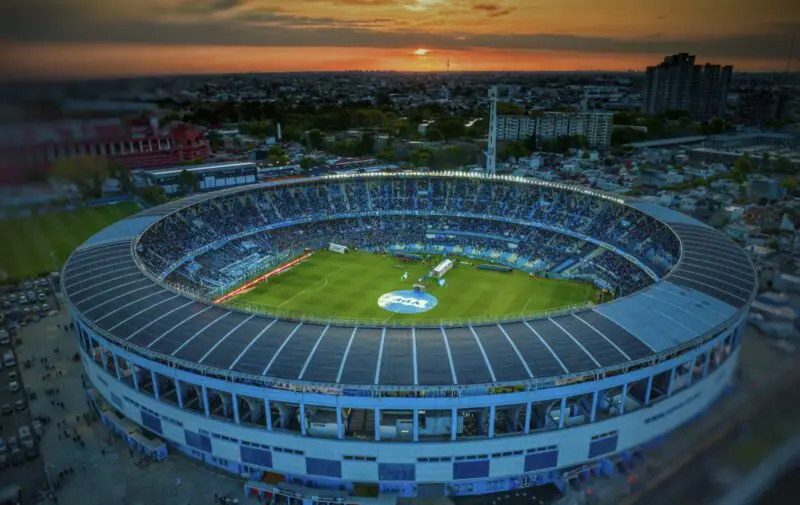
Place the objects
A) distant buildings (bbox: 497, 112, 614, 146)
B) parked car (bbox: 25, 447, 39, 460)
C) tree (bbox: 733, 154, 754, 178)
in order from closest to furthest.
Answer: parked car (bbox: 25, 447, 39, 460), tree (bbox: 733, 154, 754, 178), distant buildings (bbox: 497, 112, 614, 146)

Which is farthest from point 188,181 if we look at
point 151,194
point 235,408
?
point 235,408

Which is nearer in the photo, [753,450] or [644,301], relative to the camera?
[753,450]

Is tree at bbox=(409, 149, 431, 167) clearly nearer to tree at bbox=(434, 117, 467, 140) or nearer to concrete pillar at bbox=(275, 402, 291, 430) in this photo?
tree at bbox=(434, 117, 467, 140)

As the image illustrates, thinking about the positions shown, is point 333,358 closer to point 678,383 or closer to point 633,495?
point 633,495

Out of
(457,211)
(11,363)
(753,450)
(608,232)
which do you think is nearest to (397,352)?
(753,450)

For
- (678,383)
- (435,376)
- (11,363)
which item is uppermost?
(435,376)

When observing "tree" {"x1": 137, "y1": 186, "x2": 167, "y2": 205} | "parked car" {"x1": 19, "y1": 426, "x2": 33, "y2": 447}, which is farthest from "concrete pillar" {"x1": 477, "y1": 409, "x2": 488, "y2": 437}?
"tree" {"x1": 137, "y1": 186, "x2": 167, "y2": 205}

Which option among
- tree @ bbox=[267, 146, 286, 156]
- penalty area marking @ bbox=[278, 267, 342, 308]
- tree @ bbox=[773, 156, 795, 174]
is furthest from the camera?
tree @ bbox=[267, 146, 286, 156]
